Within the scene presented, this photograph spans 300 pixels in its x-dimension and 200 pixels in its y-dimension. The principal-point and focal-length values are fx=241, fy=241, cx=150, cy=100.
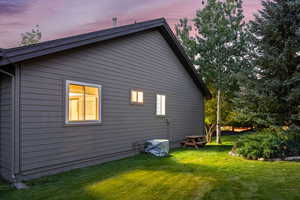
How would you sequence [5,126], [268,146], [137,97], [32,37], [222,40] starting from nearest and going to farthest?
[5,126] < [268,146] < [137,97] < [222,40] < [32,37]

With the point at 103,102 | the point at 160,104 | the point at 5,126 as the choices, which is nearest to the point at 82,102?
the point at 103,102

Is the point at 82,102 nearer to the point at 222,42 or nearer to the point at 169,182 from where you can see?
the point at 169,182

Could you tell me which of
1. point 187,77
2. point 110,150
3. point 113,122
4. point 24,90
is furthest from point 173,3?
point 24,90

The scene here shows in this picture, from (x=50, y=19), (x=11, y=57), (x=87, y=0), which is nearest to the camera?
(x=11, y=57)

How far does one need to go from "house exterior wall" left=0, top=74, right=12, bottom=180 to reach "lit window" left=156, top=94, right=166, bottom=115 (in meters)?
5.84

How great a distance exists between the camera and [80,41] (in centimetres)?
623

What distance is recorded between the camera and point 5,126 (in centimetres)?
544

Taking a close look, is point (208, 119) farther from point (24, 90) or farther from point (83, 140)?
point (24, 90)

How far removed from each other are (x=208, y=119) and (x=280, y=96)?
6.63 m

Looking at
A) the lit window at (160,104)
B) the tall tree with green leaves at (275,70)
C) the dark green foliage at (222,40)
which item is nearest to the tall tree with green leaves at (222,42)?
the dark green foliage at (222,40)

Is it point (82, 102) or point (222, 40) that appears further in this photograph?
point (222, 40)

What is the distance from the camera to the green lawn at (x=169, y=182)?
167 inches

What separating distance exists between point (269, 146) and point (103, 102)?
5.46m

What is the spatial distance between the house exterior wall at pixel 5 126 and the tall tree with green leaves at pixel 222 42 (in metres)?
11.0
